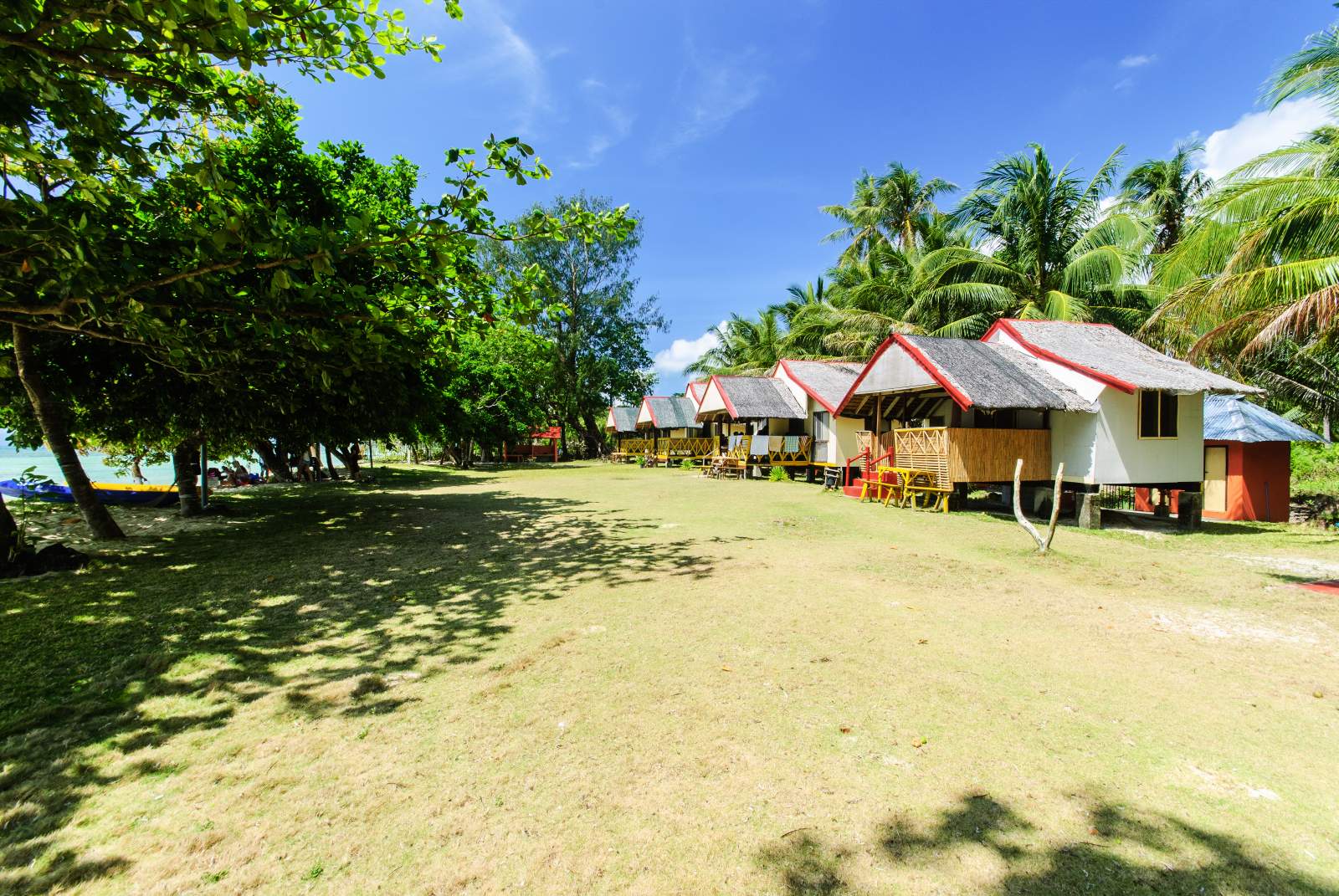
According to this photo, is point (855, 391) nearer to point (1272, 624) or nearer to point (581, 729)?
point (1272, 624)

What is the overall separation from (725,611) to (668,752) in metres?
2.67

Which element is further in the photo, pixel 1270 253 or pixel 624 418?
pixel 624 418

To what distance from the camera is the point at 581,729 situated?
3.55 m

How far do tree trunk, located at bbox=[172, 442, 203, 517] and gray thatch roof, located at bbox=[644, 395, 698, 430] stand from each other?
26.9 metres

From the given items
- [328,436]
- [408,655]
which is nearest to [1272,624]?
[408,655]

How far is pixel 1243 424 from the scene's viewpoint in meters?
14.9

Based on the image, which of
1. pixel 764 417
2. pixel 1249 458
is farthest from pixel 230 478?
pixel 1249 458

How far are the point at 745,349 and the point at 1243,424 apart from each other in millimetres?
30244

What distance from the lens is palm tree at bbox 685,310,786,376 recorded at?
4009 cm

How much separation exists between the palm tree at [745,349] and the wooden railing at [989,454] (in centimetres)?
2394

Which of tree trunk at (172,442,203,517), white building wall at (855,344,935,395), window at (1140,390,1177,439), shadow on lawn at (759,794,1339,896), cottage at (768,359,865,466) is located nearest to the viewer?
shadow on lawn at (759,794,1339,896)

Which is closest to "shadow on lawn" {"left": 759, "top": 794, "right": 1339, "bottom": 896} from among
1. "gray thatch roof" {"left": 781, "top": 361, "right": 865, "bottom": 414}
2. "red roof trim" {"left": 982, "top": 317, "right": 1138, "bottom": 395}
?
"red roof trim" {"left": 982, "top": 317, "right": 1138, "bottom": 395}

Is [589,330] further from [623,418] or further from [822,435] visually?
[822,435]

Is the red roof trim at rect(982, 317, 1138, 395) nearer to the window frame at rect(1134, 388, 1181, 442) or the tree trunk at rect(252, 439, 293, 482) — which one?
the window frame at rect(1134, 388, 1181, 442)
